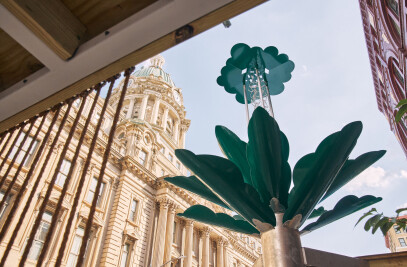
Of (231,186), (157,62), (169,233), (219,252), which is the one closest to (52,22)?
(231,186)

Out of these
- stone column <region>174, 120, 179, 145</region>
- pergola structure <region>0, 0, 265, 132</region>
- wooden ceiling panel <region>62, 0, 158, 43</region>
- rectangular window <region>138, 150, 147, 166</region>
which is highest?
stone column <region>174, 120, 179, 145</region>

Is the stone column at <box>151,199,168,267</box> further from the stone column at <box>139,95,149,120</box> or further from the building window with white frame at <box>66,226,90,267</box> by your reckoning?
the stone column at <box>139,95,149,120</box>

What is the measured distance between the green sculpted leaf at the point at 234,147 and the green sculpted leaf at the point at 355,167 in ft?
3.90

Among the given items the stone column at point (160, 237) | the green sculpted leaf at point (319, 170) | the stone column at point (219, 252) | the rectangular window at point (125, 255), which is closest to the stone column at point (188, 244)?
the stone column at point (160, 237)

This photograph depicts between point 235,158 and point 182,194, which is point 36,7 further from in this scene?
point 182,194

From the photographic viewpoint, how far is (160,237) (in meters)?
21.6

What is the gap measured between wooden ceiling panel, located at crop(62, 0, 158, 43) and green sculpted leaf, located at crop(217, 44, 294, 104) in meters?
3.87

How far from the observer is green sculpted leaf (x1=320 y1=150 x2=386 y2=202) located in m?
3.58

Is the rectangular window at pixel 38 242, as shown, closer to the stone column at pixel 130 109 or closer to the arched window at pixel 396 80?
the arched window at pixel 396 80

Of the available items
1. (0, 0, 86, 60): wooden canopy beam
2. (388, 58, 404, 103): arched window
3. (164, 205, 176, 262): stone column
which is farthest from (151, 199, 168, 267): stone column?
(0, 0, 86, 60): wooden canopy beam

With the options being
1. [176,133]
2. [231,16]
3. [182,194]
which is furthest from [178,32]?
[176,133]

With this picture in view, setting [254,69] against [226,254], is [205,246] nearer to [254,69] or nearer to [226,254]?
[226,254]

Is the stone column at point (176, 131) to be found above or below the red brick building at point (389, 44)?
above

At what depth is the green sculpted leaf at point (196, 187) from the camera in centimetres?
402
